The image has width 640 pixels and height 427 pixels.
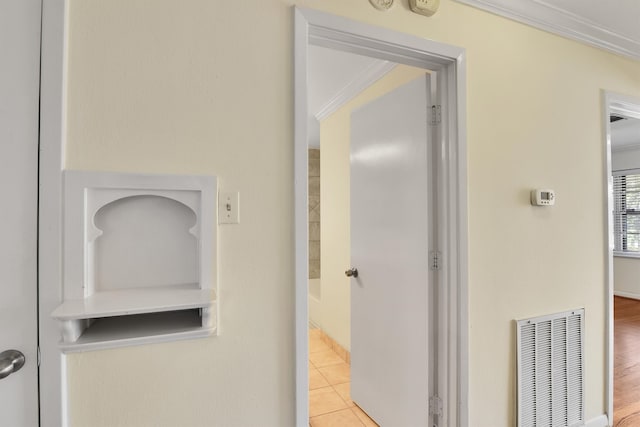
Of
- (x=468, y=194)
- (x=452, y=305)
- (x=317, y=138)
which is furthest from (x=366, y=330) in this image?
(x=317, y=138)

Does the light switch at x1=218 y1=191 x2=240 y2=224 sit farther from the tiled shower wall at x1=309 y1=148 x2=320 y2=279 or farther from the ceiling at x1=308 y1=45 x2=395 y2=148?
the tiled shower wall at x1=309 y1=148 x2=320 y2=279

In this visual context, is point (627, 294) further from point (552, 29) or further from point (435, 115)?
point (435, 115)

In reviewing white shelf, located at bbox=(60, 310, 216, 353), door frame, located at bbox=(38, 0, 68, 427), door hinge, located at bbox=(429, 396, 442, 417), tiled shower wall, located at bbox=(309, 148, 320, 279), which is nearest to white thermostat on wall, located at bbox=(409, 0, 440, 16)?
door frame, located at bbox=(38, 0, 68, 427)

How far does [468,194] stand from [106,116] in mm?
1533

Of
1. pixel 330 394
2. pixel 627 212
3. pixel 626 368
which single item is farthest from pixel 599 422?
pixel 627 212

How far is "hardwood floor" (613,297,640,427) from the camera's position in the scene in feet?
6.69

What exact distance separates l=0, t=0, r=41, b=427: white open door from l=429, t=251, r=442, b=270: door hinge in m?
1.56

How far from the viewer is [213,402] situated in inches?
42.4

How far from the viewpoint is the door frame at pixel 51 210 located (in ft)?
2.96

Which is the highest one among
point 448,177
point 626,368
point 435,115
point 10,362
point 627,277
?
point 435,115

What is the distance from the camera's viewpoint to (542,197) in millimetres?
1671

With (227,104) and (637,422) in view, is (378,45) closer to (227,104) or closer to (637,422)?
(227,104)

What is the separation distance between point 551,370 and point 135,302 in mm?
2095

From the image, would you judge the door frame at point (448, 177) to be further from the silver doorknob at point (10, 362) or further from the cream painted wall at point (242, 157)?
the silver doorknob at point (10, 362)
